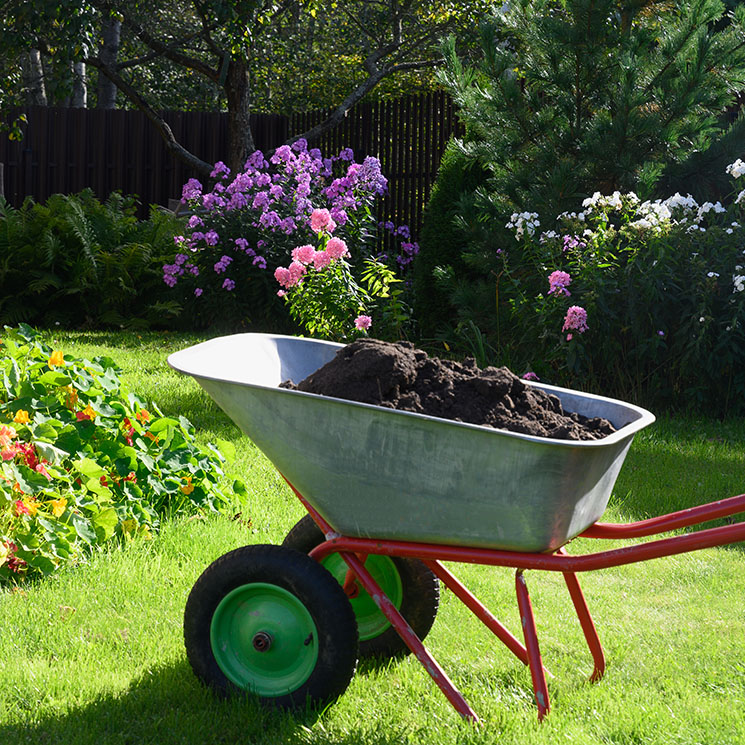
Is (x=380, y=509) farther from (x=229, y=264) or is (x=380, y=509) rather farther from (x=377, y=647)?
(x=229, y=264)

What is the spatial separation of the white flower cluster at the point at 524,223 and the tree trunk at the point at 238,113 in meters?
5.60

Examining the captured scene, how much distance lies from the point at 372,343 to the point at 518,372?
3733 millimetres

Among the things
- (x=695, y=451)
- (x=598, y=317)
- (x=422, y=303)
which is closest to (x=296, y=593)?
(x=695, y=451)

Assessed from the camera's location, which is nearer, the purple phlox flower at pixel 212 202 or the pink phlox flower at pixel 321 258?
the pink phlox flower at pixel 321 258

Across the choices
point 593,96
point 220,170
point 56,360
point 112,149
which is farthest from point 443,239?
point 112,149

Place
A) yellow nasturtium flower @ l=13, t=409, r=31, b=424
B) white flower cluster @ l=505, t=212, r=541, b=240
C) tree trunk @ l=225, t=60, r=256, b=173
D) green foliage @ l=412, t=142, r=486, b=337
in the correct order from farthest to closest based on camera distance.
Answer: tree trunk @ l=225, t=60, r=256, b=173 < green foliage @ l=412, t=142, r=486, b=337 < white flower cluster @ l=505, t=212, r=541, b=240 < yellow nasturtium flower @ l=13, t=409, r=31, b=424

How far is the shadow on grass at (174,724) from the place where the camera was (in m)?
2.04

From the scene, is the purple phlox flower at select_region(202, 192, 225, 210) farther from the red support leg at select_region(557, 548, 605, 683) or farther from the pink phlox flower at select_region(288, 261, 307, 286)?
the red support leg at select_region(557, 548, 605, 683)

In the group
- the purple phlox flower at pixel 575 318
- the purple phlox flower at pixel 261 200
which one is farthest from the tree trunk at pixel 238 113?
the purple phlox flower at pixel 575 318

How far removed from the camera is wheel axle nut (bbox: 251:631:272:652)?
2.15 metres

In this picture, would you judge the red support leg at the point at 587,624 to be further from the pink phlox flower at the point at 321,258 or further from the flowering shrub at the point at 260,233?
the flowering shrub at the point at 260,233

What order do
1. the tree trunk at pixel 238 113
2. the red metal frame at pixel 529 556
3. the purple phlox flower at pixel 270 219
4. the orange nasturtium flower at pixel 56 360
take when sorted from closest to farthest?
the red metal frame at pixel 529 556 → the orange nasturtium flower at pixel 56 360 → the purple phlox flower at pixel 270 219 → the tree trunk at pixel 238 113

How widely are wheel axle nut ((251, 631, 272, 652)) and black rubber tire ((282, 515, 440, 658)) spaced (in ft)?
1.10

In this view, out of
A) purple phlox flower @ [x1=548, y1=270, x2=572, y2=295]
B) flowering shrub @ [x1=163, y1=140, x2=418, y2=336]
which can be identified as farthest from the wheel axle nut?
flowering shrub @ [x1=163, y1=140, x2=418, y2=336]
